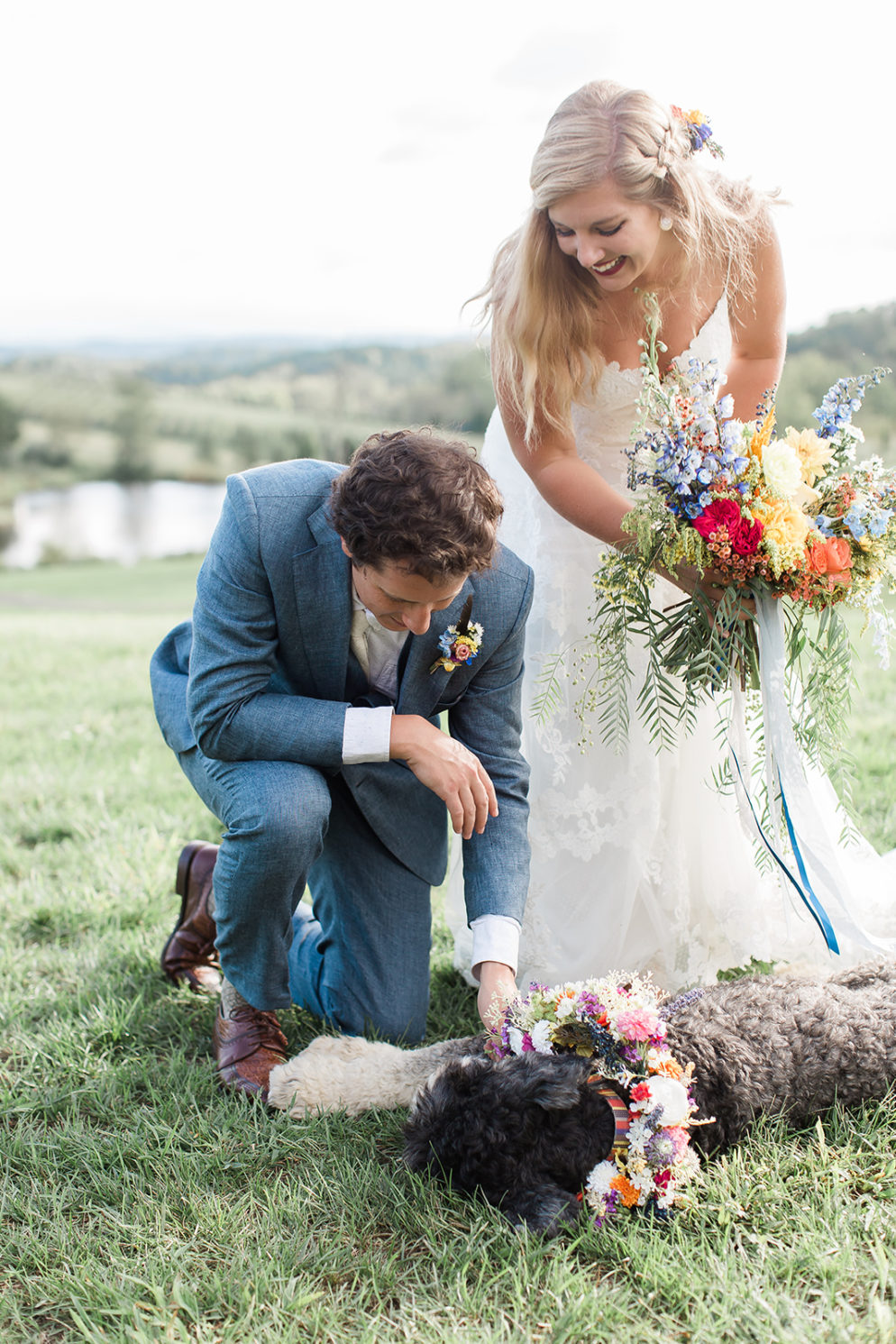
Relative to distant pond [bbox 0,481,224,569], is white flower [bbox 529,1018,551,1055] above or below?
above

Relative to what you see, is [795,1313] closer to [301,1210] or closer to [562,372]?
[301,1210]

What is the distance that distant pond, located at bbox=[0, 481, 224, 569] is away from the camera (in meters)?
25.5

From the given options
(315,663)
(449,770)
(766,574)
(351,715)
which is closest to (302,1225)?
(449,770)

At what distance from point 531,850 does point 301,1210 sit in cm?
126

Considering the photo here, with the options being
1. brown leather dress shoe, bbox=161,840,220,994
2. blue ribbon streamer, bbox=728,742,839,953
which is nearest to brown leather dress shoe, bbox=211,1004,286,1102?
brown leather dress shoe, bbox=161,840,220,994

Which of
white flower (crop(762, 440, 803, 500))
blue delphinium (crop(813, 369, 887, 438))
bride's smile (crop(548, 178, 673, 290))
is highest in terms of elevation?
bride's smile (crop(548, 178, 673, 290))

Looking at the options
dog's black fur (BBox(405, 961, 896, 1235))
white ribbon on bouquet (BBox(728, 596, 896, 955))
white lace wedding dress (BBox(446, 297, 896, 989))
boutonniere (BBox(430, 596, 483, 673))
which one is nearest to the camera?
dog's black fur (BBox(405, 961, 896, 1235))

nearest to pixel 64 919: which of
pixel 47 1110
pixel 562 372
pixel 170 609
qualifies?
pixel 47 1110

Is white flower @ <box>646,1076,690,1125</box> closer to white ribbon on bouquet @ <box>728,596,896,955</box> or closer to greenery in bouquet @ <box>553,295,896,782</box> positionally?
white ribbon on bouquet @ <box>728,596,896,955</box>

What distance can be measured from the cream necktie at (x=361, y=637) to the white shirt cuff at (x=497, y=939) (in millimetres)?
707

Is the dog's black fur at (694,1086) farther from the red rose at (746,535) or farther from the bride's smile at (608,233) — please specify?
the bride's smile at (608,233)

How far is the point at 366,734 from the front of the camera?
2.47 m

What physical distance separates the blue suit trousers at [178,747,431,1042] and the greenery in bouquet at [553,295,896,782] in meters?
0.82

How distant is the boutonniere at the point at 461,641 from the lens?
8.26 feet
